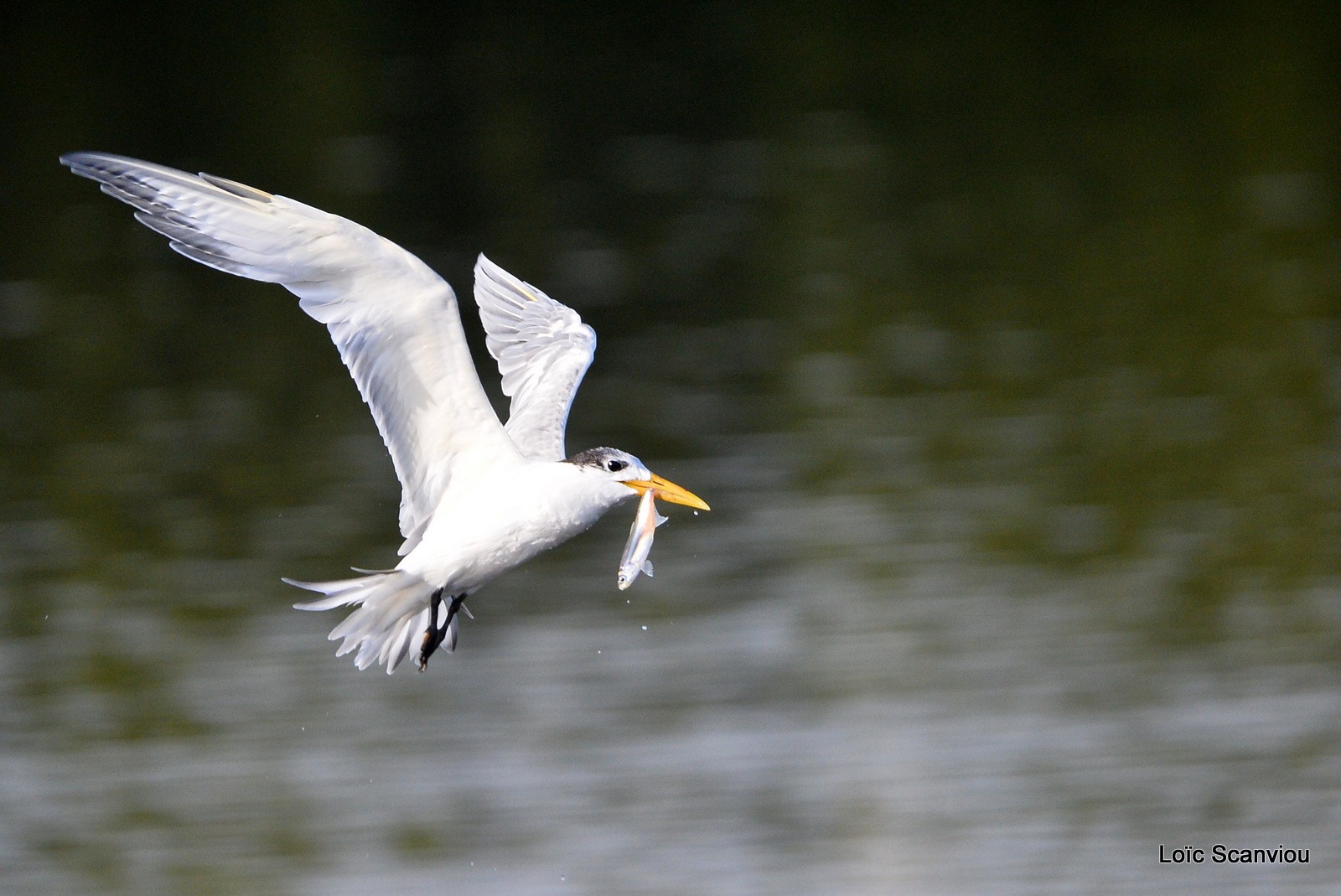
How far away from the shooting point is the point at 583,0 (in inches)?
480

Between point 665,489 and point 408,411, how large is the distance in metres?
0.65

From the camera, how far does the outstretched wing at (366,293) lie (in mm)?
3799

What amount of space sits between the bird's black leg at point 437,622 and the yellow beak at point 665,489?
519 millimetres

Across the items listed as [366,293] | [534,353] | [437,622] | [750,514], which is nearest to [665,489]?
[437,622]

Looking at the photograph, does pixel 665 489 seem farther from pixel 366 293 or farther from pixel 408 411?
pixel 366 293

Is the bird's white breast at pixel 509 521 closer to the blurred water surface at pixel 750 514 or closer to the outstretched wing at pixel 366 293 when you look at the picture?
the outstretched wing at pixel 366 293

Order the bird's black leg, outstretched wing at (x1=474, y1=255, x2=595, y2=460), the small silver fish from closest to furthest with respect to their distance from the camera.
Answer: the small silver fish → the bird's black leg → outstretched wing at (x1=474, y1=255, x2=595, y2=460)

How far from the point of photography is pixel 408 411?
4027 mm

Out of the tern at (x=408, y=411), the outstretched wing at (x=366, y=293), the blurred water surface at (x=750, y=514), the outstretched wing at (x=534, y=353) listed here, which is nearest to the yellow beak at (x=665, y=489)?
the tern at (x=408, y=411)

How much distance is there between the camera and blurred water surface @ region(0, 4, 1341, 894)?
16.0ft

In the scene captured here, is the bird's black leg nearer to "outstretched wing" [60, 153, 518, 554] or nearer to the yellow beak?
"outstretched wing" [60, 153, 518, 554]

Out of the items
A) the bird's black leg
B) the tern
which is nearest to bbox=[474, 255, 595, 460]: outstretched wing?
the tern

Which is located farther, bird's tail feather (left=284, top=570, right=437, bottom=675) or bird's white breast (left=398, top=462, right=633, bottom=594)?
bird's tail feather (left=284, top=570, right=437, bottom=675)

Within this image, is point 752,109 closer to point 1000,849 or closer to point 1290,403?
point 1290,403
